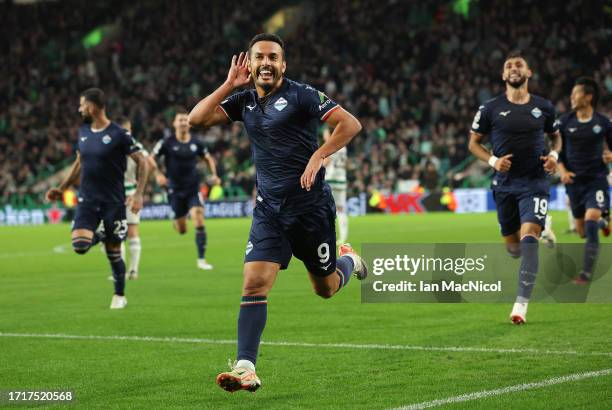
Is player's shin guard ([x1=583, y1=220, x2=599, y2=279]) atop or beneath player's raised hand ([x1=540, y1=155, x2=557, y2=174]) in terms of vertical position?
beneath

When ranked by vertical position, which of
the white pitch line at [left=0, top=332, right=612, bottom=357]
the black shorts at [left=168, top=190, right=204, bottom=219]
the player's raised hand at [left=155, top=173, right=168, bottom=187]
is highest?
the player's raised hand at [left=155, top=173, right=168, bottom=187]

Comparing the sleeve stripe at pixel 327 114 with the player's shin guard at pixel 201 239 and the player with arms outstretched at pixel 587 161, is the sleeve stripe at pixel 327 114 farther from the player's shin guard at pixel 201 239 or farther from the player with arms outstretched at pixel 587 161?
the player's shin guard at pixel 201 239

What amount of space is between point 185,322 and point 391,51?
113ft

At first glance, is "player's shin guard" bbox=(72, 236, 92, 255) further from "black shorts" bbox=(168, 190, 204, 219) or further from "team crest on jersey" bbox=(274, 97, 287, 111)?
"black shorts" bbox=(168, 190, 204, 219)

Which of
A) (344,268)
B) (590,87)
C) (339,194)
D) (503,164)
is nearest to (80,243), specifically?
(344,268)

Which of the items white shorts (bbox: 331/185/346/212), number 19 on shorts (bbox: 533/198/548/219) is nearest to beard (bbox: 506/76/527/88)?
number 19 on shorts (bbox: 533/198/548/219)

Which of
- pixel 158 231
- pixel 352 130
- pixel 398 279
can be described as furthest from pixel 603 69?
pixel 352 130

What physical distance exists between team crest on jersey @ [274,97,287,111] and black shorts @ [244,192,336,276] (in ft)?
2.26

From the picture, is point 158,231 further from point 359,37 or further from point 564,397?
point 564,397

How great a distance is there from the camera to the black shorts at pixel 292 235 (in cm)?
737

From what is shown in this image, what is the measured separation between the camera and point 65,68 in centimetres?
5191

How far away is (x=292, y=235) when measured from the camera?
7.54 metres

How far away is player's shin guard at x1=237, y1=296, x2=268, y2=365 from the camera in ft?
22.8

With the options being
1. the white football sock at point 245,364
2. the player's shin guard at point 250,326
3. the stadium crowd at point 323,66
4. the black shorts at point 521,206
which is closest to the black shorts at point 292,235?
the player's shin guard at point 250,326
